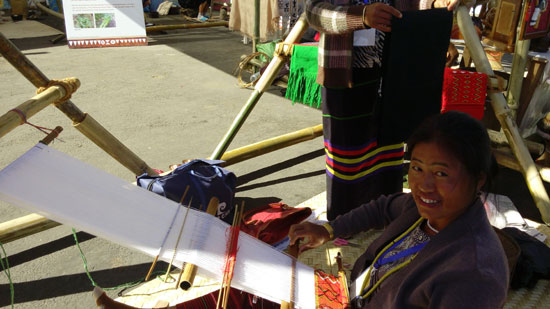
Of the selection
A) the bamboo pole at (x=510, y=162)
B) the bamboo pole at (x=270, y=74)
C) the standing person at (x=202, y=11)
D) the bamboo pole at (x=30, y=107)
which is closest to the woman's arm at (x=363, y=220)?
the bamboo pole at (x=30, y=107)

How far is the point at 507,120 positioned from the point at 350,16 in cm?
159

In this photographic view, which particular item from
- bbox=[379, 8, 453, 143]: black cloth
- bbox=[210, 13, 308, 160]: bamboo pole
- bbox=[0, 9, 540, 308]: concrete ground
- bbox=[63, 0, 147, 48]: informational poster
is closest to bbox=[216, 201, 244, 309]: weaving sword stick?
bbox=[379, 8, 453, 143]: black cloth

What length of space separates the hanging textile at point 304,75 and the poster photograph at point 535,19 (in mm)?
1482

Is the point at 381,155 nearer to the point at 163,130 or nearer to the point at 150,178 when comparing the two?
the point at 150,178

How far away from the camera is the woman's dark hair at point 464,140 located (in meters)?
1.11

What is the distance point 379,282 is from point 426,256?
0.24m

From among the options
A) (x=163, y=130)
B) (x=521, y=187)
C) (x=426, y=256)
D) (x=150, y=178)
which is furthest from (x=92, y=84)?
(x=426, y=256)

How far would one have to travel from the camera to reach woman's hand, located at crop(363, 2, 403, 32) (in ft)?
5.82

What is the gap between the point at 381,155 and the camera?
2.38 m

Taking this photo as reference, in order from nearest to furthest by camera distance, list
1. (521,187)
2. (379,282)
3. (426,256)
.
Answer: (426,256), (379,282), (521,187)

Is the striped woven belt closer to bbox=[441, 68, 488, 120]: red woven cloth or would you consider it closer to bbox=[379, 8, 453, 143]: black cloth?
bbox=[379, 8, 453, 143]: black cloth

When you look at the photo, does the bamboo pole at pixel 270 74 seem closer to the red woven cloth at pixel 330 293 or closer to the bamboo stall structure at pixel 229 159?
the bamboo stall structure at pixel 229 159

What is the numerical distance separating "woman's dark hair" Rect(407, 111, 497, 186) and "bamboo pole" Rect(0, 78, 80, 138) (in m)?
1.54

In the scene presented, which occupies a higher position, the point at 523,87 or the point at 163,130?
the point at 523,87
